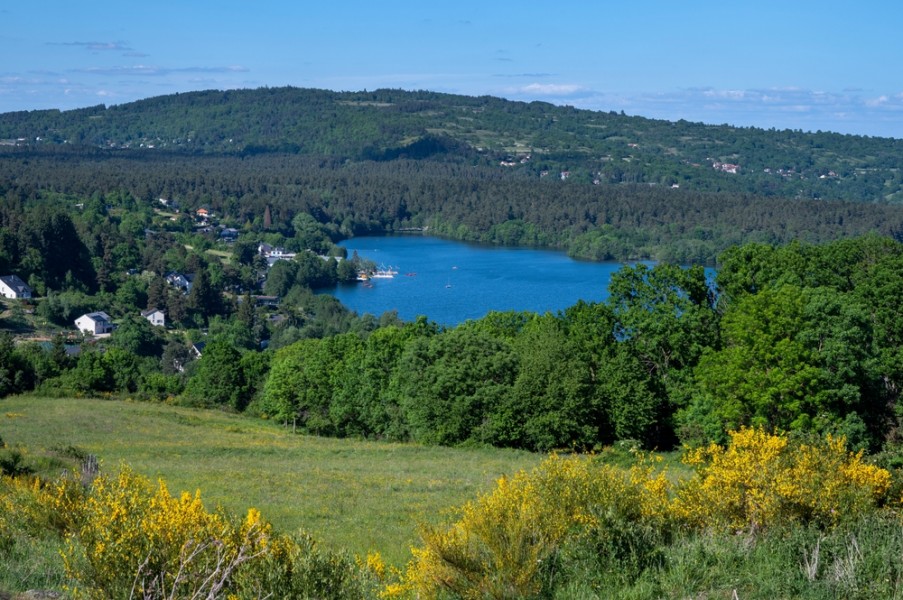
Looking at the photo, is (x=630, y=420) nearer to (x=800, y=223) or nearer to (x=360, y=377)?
(x=360, y=377)

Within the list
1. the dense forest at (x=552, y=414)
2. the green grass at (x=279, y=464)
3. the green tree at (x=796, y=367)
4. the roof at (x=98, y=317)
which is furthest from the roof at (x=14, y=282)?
the green tree at (x=796, y=367)

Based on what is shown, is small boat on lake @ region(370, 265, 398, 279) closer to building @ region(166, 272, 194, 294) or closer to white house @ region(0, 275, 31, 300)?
building @ region(166, 272, 194, 294)

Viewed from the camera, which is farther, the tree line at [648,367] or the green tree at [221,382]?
the green tree at [221,382]

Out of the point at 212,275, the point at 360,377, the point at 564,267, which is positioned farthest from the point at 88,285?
the point at 360,377

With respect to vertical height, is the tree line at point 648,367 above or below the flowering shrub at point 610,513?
below

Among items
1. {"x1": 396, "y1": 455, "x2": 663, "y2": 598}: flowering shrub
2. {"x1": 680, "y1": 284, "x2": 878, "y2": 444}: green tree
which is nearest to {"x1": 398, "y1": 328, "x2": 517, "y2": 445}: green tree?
{"x1": 680, "y1": 284, "x2": 878, "y2": 444}: green tree

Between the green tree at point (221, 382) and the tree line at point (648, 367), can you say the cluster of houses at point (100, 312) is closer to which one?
the green tree at point (221, 382)

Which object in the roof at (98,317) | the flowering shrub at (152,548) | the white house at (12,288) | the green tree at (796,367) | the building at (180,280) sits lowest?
the roof at (98,317)

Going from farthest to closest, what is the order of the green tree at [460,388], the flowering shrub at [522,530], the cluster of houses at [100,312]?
the cluster of houses at [100,312]
the green tree at [460,388]
the flowering shrub at [522,530]

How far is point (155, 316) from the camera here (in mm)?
83812

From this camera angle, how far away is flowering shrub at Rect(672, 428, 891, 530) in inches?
432

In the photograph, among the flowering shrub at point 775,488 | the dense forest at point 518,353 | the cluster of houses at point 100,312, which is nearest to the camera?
the flowering shrub at point 775,488

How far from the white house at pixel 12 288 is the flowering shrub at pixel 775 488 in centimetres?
7942

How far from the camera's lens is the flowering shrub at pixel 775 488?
11.0m
